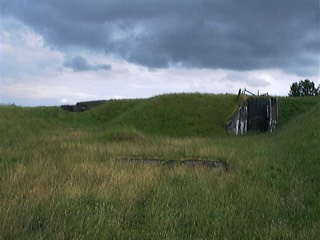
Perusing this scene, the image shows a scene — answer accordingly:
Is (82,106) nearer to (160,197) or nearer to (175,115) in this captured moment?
(175,115)

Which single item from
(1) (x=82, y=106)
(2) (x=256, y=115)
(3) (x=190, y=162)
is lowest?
(3) (x=190, y=162)

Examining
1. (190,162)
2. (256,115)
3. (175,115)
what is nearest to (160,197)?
(190,162)

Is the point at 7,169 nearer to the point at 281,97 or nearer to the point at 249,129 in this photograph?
the point at 249,129

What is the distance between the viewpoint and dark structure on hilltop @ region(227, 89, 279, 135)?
30.9 m

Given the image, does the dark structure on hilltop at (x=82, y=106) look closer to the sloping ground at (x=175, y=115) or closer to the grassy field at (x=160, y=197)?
the sloping ground at (x=175, y=115)

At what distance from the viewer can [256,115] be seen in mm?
31891

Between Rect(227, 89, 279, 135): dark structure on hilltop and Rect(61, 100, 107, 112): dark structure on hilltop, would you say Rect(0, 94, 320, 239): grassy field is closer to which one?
Rect(227, 89, 279, 135): dark structure on hilltop

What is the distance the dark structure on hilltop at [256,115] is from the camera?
30.9 m

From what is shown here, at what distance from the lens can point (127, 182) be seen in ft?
29.5

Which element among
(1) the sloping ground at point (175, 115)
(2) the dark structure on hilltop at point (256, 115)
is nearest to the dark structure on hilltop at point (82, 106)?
(1) the sloping ground at point (175, 115)

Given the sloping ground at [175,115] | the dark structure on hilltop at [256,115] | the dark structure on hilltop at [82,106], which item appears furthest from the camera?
the dark structure on hilltop at [82,106]

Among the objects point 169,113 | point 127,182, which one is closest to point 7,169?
point 127,182

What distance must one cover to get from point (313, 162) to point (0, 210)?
8838 millimetres

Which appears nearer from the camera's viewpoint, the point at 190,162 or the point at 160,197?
the point at 160,197
